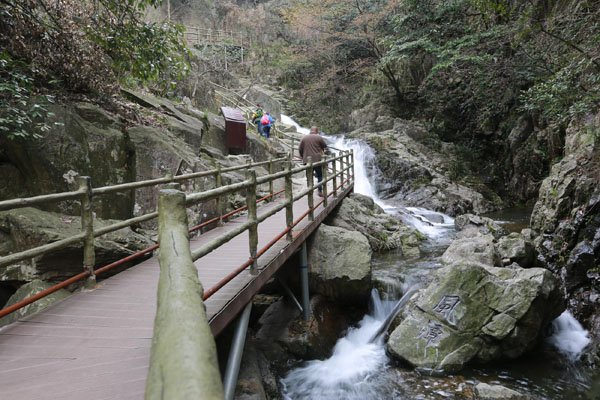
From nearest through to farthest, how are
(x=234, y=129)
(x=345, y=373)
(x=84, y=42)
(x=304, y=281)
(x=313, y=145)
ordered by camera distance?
(x=345, y=373) < (x=304, y=281) < (x=84, y=42) < (x=313, y=145) < (x=234, y=129)

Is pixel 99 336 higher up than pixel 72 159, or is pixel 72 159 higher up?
pixel 72 159

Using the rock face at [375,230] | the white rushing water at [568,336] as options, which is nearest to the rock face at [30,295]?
the rock face at [375,230]

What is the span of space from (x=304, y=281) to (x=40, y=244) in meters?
3.60

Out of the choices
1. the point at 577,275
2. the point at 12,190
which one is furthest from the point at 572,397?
the point at 12,190

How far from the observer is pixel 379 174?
57.6ft

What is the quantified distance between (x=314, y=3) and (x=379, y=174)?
1740cm

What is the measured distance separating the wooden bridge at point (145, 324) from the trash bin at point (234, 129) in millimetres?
7203

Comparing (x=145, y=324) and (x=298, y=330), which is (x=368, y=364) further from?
(x=145, y=324)

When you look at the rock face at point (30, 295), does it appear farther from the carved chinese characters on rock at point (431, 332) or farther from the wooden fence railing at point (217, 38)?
the wooden fence railing at point (217, 38)

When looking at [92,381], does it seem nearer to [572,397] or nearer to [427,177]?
[572,397]

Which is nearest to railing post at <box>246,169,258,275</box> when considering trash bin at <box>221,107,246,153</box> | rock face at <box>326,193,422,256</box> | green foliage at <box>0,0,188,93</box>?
green foliage at <box>0,0,188,93</box>

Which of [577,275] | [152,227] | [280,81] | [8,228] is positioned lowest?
[577,275]

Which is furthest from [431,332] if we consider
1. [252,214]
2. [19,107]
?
[19,107]

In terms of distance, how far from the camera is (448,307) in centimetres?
526
